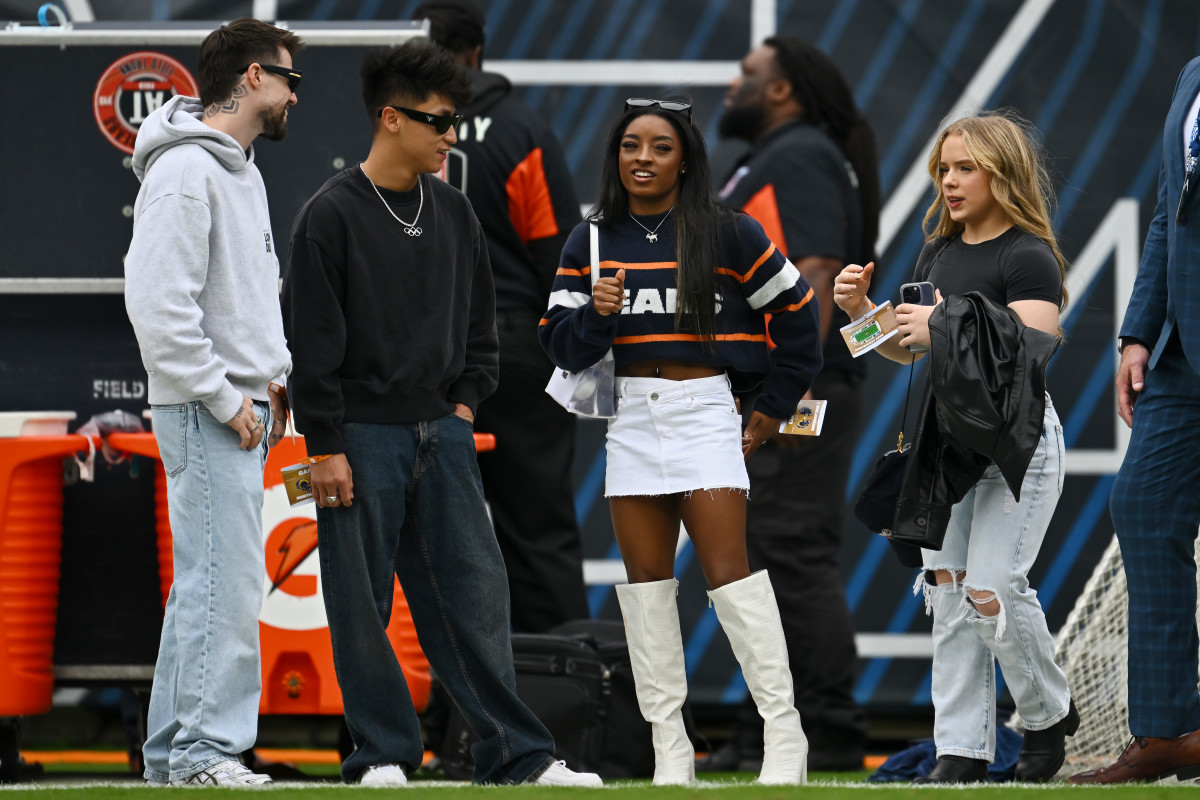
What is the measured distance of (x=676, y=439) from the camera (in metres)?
3.70

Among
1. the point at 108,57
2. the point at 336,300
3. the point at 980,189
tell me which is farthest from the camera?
the point at 108,57

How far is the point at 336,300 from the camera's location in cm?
367

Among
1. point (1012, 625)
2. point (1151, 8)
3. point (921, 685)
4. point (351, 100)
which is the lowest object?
point (921, 685)

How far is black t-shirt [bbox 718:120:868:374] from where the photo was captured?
5.17 meters

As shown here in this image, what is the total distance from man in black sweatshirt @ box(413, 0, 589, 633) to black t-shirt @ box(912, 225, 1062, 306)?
1636 mm

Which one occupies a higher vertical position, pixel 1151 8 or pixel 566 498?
A: pixel 1151 8

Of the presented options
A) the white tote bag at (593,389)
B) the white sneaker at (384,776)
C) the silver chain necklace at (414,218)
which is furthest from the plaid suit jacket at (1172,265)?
the white sneaker at (384,776)

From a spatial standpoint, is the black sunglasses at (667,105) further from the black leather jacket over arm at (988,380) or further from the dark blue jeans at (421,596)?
the dark blue jeans at (421,596)

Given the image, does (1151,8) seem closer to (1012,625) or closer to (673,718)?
(1012,625)

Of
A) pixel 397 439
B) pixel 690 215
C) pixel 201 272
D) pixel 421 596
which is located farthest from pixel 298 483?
pixel 690 215

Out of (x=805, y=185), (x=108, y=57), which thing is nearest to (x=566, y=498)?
(x=805, y=185)

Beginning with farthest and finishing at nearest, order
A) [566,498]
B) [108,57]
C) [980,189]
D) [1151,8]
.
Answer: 1. [1151,8]
2. [566,498]
3. [108,57]
4. [980,189]

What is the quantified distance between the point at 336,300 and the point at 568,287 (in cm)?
57

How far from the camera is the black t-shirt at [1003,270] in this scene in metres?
3.85
